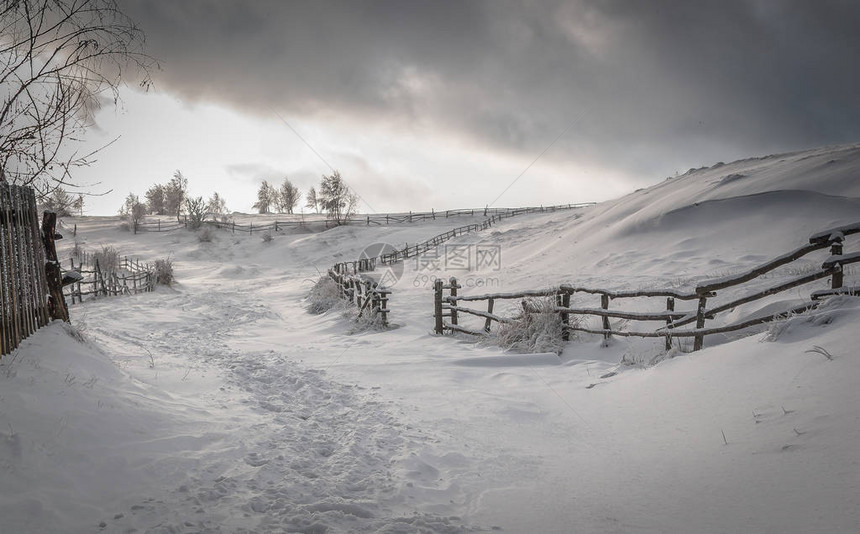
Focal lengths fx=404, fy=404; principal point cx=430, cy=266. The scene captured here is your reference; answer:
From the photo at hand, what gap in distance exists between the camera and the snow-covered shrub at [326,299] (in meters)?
14.2

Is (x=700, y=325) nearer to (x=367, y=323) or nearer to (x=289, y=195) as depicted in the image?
(x=367, y=323)

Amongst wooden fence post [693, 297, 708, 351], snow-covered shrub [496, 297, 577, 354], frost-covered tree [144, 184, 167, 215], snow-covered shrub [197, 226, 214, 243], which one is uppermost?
frost-covered tree [144, 184, 167, 215]

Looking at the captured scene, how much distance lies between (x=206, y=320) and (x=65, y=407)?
8915 mm

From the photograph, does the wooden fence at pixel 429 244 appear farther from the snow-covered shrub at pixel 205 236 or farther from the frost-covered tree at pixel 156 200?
the frost-covered tree at pixel 156 200

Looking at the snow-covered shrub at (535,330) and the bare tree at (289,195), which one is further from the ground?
the bare tree at (289,195)

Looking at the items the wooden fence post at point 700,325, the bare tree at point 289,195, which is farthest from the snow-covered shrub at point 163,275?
the bare tree at point 289,195

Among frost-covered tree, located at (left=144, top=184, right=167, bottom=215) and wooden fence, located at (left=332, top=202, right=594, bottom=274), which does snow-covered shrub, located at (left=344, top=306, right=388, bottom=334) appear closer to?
wooden fence, located at (left=332, top=202, right=594, bottom=274)

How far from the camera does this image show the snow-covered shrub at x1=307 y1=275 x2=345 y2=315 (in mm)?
14242

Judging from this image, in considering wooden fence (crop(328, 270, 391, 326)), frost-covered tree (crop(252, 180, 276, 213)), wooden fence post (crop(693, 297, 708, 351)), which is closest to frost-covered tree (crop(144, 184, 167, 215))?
frost-covered tree (crop(252, 180, 276, 213))

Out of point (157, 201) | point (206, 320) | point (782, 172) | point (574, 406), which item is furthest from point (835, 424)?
point (157, 201)

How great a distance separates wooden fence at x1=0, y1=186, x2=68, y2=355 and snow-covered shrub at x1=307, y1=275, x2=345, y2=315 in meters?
8.74

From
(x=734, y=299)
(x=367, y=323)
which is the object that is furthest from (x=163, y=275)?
(x=734, y=299)

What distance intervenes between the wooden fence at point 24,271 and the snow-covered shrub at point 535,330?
6701mm

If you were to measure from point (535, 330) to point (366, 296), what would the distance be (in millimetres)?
Answer: 5509
